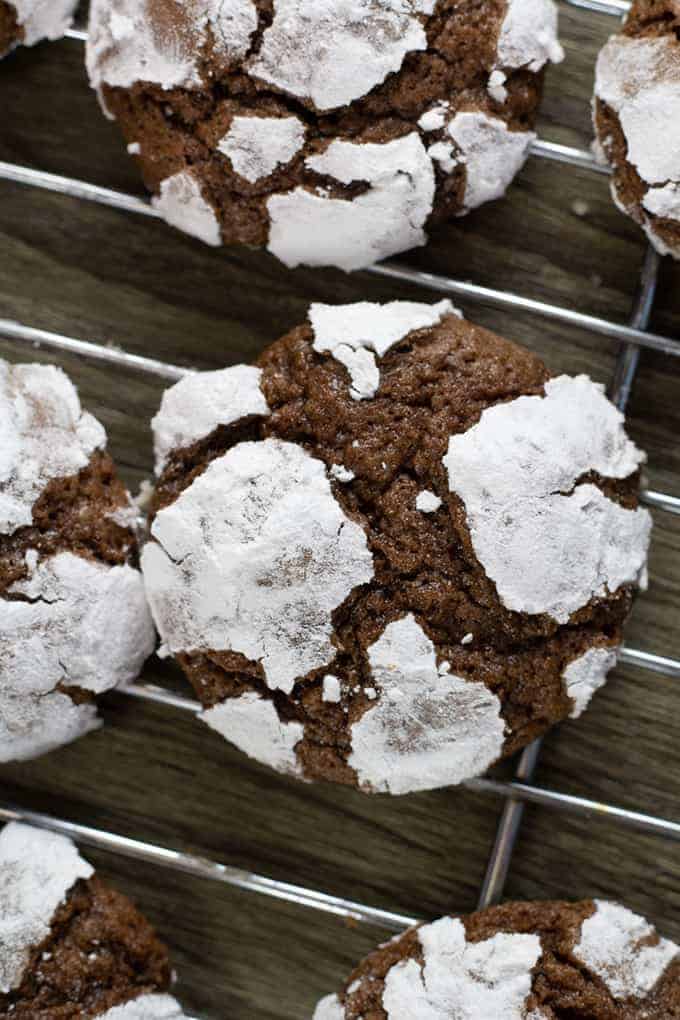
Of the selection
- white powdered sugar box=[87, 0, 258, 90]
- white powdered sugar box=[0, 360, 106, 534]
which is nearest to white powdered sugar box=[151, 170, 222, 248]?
white powdered sugar box=[87, 0, 258, 90]

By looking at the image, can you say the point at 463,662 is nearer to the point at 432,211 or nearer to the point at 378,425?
the point at 378,425

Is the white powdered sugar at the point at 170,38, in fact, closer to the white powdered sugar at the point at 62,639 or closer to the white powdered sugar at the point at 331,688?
the white powdered sugar at the point at 62,639

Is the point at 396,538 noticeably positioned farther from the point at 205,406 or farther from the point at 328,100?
the point at 328,100

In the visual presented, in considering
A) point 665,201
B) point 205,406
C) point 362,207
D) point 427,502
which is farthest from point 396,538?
point 665,201

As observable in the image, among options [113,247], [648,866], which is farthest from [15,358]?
[648,866]

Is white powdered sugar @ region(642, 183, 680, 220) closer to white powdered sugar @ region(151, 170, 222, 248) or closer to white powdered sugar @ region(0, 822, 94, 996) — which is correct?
white powdered sugar @ region(151, 170, 222, 248)

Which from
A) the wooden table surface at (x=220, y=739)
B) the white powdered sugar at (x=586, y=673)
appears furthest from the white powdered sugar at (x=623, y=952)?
the white powdered sugar at (x=586, y=673)
